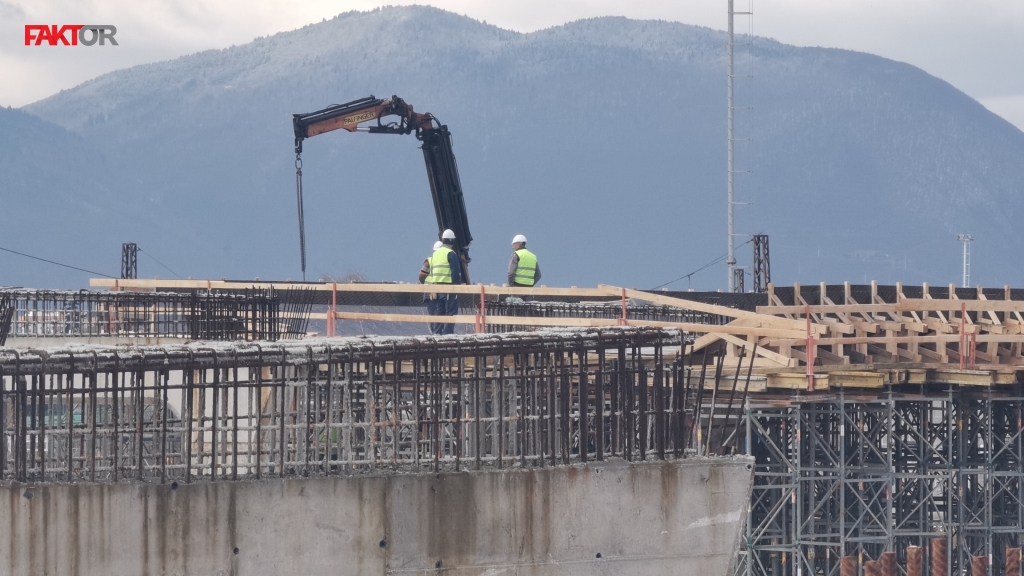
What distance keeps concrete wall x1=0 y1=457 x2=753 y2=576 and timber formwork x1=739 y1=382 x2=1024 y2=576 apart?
37.3 feet

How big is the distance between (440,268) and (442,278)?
0.19 meters

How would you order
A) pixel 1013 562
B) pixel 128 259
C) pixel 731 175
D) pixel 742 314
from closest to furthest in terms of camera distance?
pixel 742 314
pixel 1013 562
pixel 731 175
pixel 128 259

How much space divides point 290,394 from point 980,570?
73.1ft

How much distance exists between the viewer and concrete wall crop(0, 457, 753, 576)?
42.4 ft

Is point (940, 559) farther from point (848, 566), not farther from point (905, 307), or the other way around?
point (905, 307)

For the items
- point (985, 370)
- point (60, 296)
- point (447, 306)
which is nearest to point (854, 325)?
point (985, 370)

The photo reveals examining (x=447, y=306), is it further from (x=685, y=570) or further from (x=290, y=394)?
(x=685, y=570)

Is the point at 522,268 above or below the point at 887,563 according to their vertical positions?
above

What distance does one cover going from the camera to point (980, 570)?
33.4 m

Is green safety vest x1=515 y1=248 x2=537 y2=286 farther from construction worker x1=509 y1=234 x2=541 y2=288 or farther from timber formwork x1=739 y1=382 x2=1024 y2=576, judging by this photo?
timber formwork x1=739 y1=382 x2=1024 y2=576

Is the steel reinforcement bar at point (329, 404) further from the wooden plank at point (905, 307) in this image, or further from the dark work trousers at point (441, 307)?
the wooden plank at point (905, 307)

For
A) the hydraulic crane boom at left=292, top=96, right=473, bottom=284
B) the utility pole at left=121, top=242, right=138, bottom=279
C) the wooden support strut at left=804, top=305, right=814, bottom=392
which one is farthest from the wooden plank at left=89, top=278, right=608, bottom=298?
the utility pole at left=121, top=242, right=138, bottom=279

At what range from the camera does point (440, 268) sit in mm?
25109

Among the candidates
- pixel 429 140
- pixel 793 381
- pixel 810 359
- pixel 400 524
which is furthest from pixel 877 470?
pixel 400 524
